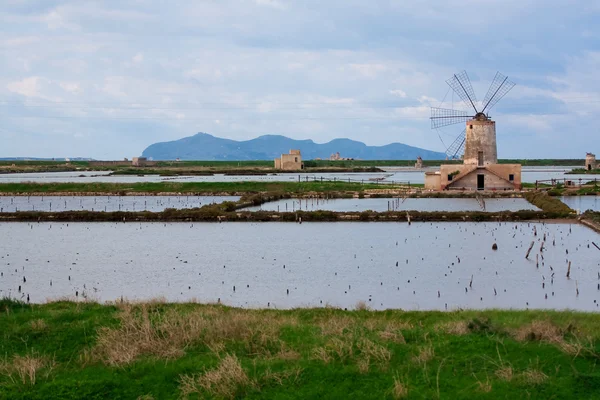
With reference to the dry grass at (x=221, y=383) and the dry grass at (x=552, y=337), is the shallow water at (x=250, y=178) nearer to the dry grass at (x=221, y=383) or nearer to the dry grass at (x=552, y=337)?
the dry grass at (x=552, y=337)

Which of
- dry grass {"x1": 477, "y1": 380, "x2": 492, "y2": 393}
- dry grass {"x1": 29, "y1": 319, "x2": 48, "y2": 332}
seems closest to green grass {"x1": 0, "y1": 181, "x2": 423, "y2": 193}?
dry grass {"x1": 29, "y1": 319, "x2": 48, "y2": 332}

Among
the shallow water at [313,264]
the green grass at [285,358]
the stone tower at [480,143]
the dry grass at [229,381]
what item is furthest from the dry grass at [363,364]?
the stone tower at [480,143]

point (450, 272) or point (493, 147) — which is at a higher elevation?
point (493, 147)

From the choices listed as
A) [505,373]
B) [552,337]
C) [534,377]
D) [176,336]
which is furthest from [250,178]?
[534,377]

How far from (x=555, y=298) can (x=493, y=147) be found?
1107 inches

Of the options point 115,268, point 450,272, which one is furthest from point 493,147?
point 115,268

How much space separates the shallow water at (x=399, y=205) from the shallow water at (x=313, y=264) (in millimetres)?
6045

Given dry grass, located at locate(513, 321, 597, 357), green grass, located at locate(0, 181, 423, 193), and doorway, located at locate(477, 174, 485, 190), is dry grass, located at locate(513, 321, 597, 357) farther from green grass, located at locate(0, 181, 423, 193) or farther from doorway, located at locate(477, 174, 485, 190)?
green grass, located at locate(0, 181, 423, 193)

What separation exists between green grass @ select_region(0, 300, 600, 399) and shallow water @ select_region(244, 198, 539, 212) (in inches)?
962

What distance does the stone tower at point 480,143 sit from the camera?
40.5 metres

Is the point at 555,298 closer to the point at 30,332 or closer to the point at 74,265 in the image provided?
the point at 30,332

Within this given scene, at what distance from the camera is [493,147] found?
40.8 meters

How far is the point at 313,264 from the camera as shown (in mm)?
18875

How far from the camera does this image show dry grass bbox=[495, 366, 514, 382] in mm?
6972
